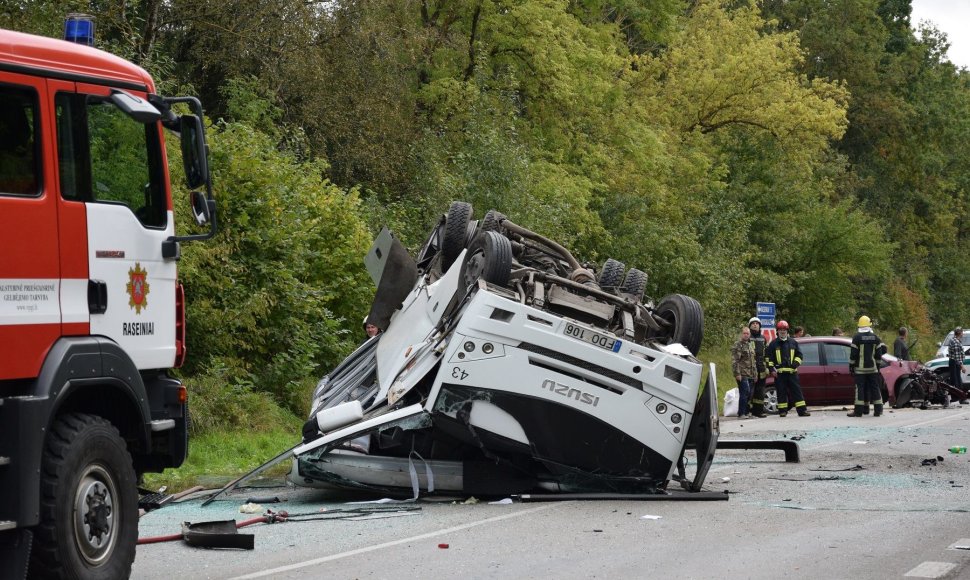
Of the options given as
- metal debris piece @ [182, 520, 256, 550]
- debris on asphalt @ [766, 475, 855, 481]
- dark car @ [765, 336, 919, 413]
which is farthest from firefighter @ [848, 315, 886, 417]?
metal debris piece @ [182, 520, 256, 550]

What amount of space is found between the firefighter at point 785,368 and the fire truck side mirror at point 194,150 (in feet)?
55.0

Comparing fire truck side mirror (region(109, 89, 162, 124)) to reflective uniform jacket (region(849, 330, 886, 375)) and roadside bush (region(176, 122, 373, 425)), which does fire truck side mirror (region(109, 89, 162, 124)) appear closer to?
roadside bush (region(176, 122, 373, 425))

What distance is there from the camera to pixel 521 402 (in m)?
9.86

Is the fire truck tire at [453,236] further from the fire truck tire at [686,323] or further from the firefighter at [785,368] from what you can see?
the firefighter at [785,368]

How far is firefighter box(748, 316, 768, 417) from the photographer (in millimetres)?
23078

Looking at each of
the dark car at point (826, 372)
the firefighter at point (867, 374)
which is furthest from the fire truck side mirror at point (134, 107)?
the dark car at point (826, 372)

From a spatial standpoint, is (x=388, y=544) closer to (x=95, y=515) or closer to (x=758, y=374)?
(x=95, y=515)

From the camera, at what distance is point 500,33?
30.6 metres

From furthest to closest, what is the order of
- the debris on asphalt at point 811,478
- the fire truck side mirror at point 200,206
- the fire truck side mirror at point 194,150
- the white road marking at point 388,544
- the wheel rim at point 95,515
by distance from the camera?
the debris on asphalt at point 811,478, the white road marking at point 388,544, the fire truck side mirror at point 200,206, the fire truck side mirror at point 194,150, the wheel rim at point 95,515

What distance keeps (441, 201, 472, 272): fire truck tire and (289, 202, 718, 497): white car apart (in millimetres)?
1596

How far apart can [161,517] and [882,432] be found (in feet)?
38.8

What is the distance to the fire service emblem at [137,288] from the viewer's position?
7.02 metres

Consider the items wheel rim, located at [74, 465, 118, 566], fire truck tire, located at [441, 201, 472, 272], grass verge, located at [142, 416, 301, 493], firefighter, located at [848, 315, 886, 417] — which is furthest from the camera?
firefighter, located at [848, 315, 886, 417]

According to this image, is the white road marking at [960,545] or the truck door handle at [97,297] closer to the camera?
the truck door handle at [97,297]
